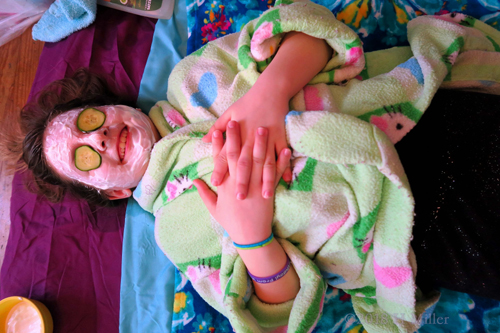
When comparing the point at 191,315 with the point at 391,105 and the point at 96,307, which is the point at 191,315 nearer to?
the point at 96,307

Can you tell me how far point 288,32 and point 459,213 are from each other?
561mm

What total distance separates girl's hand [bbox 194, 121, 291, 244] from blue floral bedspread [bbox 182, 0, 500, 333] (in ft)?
1.21

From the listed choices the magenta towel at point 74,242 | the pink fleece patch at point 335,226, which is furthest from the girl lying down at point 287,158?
the magenta towel at point 74,242

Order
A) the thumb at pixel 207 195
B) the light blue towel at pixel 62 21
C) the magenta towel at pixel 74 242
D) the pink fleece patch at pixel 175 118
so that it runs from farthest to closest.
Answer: the light blue towel at pixel 62 21 → the magenta towel at pixel 74 242 → the pink fleece patch at pixel 175 118 → the thumb at pixel 207 195

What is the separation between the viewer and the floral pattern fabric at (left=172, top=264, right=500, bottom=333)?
79cm

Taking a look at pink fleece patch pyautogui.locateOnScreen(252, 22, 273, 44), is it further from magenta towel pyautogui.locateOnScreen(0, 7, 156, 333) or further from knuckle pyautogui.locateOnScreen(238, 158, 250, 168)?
magenta towel pyautogui.locateOnScreen(0, 7, 156, 333)

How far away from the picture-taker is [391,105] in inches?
27.8

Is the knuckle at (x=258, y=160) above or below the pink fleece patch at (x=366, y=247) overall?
above

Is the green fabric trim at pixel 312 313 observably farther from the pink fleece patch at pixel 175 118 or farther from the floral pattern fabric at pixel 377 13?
the floral pattern fabric at pixel 377 13

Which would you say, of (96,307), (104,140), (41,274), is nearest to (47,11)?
(104,140)

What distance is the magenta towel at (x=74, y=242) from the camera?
1.03 m

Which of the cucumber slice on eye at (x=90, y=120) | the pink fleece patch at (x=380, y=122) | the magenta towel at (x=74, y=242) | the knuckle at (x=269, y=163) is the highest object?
the pink fleece patch at (x=380, y=122)

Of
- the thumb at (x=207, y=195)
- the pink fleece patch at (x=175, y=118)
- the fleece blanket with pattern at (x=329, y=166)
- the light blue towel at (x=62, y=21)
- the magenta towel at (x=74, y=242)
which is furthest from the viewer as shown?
the light blue towel at (x=62, y=21)

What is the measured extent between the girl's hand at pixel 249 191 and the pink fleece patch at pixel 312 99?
0.45 feet
